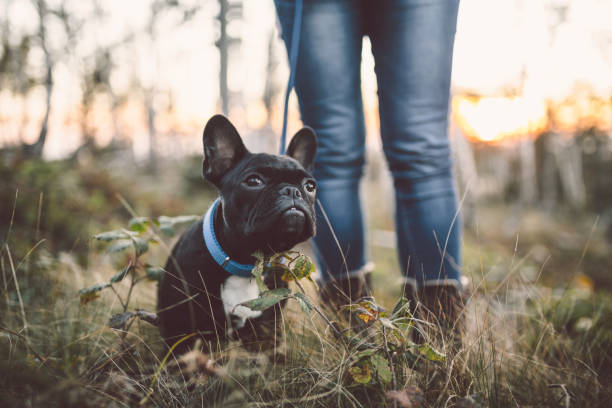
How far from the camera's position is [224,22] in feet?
15.6

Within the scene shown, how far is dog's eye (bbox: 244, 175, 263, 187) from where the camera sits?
1.46 meters

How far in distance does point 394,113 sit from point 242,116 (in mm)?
13363

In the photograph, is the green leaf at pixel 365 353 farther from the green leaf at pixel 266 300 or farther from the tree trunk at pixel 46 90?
the tree trunk at pixel 46 90

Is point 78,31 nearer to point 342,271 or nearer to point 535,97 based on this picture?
point 342,271

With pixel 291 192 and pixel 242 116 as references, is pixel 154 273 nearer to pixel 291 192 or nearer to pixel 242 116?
pixel 291 192

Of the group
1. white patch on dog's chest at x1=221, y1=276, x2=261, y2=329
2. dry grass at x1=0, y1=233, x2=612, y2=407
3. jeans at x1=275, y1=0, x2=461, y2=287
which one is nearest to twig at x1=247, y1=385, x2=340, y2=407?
dry grass at x1=0, y1=233, x2=612, y2=407

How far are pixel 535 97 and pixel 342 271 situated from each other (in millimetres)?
17887

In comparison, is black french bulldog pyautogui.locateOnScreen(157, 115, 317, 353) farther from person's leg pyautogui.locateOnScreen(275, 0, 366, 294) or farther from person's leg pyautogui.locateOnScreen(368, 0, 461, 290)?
person's leg pyautogui.locateOnScreen(368, 0, 461, 290)

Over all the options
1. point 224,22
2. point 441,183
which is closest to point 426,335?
point 441,183

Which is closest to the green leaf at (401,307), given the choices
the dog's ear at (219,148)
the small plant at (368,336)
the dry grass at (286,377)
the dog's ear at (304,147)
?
the small plant at (368,336)

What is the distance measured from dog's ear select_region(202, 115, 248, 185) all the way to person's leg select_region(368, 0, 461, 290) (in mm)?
651

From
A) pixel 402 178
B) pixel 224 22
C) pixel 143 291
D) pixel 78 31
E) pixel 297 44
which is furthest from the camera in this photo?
pixel 78 31

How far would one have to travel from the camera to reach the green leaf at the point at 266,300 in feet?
3.48

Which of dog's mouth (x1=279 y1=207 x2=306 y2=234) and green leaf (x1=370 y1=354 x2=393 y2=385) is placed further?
dog's mouth (x1=279 y1=207 x2=306 y2=234)
